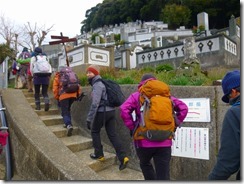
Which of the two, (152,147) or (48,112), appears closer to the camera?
(152,147)

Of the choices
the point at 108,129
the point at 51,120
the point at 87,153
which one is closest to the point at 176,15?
the point at 51,120

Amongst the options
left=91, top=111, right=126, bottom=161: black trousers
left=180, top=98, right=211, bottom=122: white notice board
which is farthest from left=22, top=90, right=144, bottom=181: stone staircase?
left=180, top=98, right=211, bottom=122: white notice board

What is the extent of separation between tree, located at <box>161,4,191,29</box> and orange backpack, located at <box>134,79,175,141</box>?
3473 centimetres

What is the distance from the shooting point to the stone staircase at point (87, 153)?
416 cm

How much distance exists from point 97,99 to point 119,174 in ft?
4.14

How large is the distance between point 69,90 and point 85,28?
65.7 metres

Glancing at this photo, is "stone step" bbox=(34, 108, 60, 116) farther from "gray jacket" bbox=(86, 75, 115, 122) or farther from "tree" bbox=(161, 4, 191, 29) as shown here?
"tree" bbox=(161, 4, 191, 29)

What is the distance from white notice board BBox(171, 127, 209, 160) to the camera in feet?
12.6

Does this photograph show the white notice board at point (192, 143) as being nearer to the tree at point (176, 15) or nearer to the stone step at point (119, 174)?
the stone step at point (119, 174)

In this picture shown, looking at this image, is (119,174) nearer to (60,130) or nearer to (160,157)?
(160,157)

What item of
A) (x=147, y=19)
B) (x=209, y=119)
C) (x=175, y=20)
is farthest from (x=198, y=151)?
(x=147, y=19)

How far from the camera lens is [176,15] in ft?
127

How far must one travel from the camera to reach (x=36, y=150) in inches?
151

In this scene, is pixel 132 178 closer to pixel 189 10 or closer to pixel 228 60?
pixel 228 60
